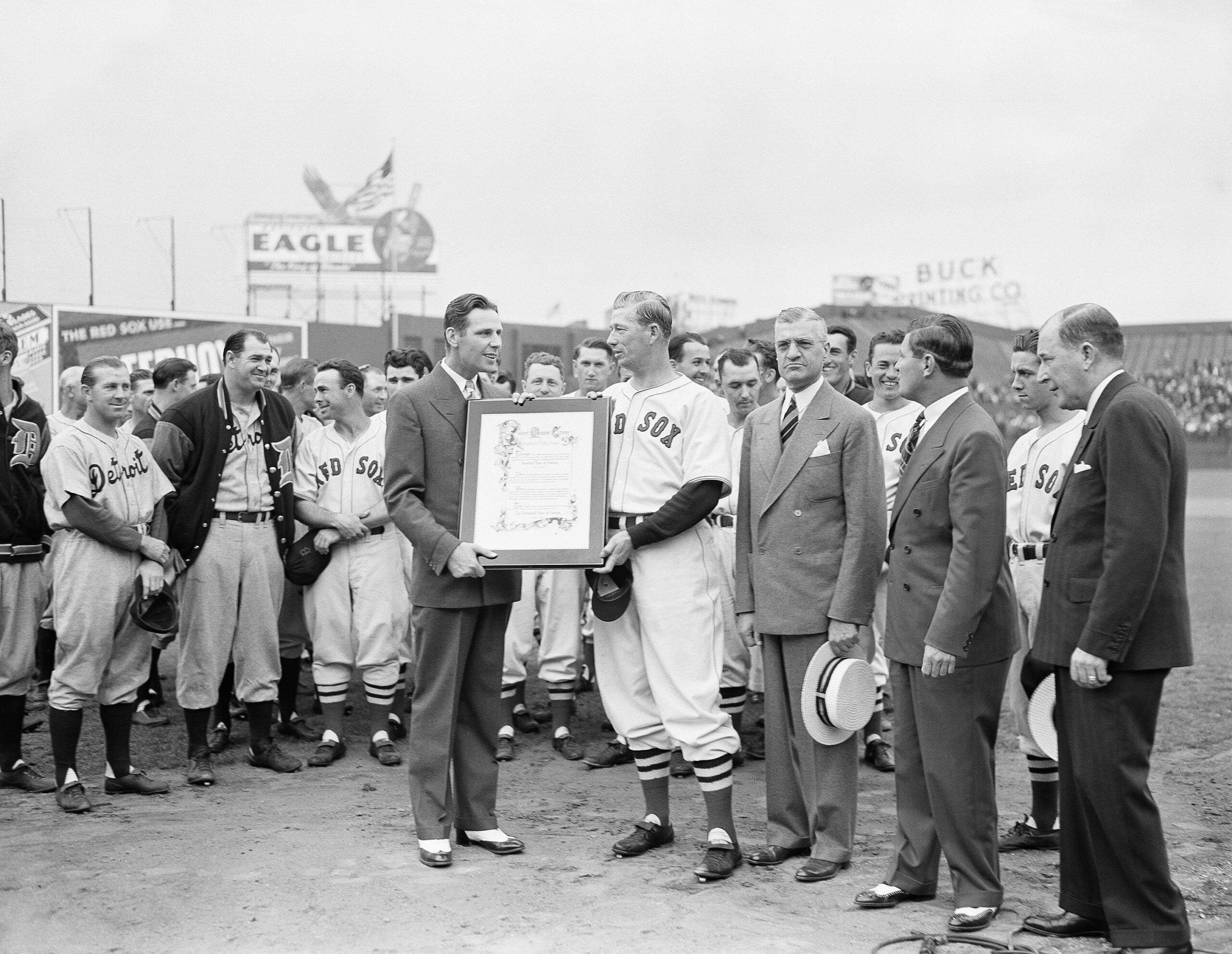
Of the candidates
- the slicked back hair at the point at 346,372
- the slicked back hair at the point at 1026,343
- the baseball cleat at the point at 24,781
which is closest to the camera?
the slicked back hair at the point at 1026,343

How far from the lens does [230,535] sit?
6293mm

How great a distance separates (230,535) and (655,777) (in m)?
2.78

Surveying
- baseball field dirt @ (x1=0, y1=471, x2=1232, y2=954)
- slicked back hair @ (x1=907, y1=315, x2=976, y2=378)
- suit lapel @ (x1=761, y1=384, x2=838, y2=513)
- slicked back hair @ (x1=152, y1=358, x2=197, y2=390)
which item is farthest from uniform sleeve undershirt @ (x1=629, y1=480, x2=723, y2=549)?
slicked back hair @ (x1=152, y1=358, x2=197, y2=390)

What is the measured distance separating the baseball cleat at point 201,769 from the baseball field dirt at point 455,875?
9cm

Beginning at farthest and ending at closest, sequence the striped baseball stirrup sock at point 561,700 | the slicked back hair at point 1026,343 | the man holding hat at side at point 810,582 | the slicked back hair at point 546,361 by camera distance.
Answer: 1. the slicked back hair at point 546,361
2. the striped baseball stirrup sock at point 561,700
3. the slicked back hair at point 1026,343
4. the man holding hat at side at point 810,582

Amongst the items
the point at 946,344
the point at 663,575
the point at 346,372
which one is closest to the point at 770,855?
the point at 663,575

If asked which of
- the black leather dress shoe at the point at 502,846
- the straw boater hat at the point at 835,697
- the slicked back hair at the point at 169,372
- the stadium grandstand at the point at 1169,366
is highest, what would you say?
the stadium grandstand at the point at 1169,366

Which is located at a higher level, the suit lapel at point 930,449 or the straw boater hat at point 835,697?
the suit lapel at point 930,449

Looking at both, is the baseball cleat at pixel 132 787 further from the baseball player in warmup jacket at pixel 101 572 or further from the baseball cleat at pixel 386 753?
the baseball cleat at pixel 386 753

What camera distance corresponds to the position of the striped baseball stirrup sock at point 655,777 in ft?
16.1

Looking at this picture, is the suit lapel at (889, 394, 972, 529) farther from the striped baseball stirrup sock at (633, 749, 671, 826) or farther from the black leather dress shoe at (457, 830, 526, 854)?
the black leather dress shoe at (457, 830, 526, 854)

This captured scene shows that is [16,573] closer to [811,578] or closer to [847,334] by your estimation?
[811,578]

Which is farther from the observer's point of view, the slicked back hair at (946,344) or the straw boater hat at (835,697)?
the straw boater hat at (835,697)

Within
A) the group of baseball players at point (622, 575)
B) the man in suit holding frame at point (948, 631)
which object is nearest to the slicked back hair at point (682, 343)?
the group of baseball players at point (622, 575)
